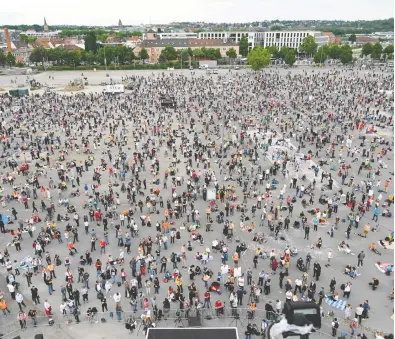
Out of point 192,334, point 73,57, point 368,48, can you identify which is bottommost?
point 192,334

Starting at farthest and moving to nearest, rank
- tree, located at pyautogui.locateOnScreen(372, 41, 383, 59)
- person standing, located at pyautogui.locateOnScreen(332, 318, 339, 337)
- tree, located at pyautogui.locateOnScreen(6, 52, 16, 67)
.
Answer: tree, located at pyautogui.locateOnScreen(372, 41, 383, 59) → tree, located at pyautogui.locateOnScreen(6, 52, 16, 67) → person standing, located at pyautogui.locateOnScreen(332, 318, 339, 337)

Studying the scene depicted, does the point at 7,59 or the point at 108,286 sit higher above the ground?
the point at 7,59

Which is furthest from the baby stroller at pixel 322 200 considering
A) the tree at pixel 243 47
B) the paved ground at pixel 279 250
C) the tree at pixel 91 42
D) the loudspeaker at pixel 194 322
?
the tree at pixel 91 42

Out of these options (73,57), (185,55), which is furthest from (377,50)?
A: (73,57)

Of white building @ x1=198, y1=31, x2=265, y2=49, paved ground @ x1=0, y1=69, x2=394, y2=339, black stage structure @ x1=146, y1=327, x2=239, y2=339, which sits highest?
white building @ x1=198, y1=31, x2=265, y2=49

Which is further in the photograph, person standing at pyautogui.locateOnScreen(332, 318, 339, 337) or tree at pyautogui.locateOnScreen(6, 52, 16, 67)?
tree at pyautogui.locateOnScreen(6, 52, 16, 67)

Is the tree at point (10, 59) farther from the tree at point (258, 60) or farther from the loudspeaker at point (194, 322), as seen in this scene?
the loudspeaker at point (194, 322)

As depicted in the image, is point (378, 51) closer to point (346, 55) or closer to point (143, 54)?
point (346, 55)

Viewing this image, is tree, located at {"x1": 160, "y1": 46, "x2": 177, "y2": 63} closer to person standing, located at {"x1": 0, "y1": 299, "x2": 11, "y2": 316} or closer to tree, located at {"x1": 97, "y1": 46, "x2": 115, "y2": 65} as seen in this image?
tree, located at {"x1": 97, "y1": 46, "x2": 115, "y2": 65}

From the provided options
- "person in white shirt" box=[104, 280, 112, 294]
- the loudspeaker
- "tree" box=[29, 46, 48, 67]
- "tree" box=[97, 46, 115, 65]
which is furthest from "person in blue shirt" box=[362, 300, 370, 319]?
"tree" box=[29, 46, 48, 67]
